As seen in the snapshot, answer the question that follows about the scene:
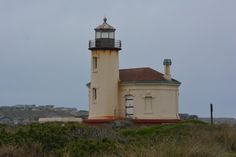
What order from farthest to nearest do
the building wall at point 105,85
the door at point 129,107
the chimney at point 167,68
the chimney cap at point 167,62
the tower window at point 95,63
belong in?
1. the chimney cap at point 167,62
2. the tower window at point 95,63
3. the chimney at point 167,68
4. the building wall at point 105,85
5. the door at point 129,107

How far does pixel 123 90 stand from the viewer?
50.2 metres

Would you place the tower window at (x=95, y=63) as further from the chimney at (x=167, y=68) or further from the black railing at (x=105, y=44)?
the chimney at (x=167, y=68)

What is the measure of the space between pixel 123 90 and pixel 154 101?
2540 mm

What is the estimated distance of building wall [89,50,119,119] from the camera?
163 feet

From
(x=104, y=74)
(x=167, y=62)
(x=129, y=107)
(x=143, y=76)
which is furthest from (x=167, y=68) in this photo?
(x=104, y=74)

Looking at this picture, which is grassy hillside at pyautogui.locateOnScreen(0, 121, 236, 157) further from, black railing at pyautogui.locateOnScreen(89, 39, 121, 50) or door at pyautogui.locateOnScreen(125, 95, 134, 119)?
black railing at pyautogui.locateOnScreen(89, 39, 121, 50)

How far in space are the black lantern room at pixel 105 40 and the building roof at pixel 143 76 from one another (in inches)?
77.7

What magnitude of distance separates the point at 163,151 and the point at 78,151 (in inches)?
154

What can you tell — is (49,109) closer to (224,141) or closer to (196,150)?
(224,141)

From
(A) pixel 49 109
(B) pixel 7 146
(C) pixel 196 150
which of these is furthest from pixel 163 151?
(A) pixel 49 109

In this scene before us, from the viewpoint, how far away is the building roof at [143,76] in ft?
161

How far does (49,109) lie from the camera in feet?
245

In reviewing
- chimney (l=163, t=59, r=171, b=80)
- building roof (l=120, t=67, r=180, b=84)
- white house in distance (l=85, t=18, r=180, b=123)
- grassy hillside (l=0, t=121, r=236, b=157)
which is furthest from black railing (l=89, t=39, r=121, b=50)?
grassy hillside (l=0, t=121, r=236, b=157)

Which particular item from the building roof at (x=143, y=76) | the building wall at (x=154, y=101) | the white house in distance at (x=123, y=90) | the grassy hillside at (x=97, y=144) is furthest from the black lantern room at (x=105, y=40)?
the grassy hillside at (x=97, y=144)
